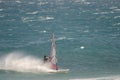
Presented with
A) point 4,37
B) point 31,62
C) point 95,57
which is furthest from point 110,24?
point 31,62

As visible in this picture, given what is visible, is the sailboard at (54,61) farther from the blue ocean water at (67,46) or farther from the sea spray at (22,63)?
the blue ocean water at (67,46)

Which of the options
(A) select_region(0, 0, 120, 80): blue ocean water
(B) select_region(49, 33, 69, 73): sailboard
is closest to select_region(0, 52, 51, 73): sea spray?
(A) select_region(0, 0, 120, 80): blue ocean water

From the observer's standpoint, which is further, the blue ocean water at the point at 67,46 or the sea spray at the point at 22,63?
the sea spray at the point at 22,63

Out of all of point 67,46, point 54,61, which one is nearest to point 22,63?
point 54,61

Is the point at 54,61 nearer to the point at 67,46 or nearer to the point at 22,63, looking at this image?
the point at 22,63

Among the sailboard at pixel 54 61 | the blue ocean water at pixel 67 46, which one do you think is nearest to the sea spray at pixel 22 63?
the blue ocean water at pixel 67 46

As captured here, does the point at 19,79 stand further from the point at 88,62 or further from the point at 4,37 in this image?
the point at 4,37

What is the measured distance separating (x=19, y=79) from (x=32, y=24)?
281 feet

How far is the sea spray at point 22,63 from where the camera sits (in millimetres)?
85375

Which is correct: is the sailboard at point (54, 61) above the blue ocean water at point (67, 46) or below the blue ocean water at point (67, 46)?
below

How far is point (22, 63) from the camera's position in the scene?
89562 millimetres

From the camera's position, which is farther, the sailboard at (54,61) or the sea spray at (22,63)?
the sea spray at (22,63)

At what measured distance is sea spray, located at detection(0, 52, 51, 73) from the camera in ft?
280

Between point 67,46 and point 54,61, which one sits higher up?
point 67,46
